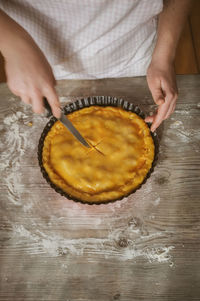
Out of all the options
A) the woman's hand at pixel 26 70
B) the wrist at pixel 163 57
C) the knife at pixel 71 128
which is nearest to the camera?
the woman's hand at pixel 26 70

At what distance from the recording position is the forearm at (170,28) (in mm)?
1208

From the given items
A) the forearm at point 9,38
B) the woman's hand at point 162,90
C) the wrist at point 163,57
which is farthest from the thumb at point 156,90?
the forearm at point 9,38

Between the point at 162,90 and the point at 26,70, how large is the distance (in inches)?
21.1

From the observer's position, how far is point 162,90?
1.13 m

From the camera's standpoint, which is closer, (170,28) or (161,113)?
(161,113)

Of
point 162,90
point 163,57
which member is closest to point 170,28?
point 163,57

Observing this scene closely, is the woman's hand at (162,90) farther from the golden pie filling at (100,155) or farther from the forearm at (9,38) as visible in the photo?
A: the forearm at (9,38)

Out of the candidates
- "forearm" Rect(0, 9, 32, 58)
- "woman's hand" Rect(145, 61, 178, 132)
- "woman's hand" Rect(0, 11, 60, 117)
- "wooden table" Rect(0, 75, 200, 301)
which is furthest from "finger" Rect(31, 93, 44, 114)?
"woman's hand" Rect(145, 61, 178, 132)

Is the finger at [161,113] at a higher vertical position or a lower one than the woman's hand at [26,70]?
lower

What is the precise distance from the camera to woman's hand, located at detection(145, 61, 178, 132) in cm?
108

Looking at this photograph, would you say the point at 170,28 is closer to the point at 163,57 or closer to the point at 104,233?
the point at 163,57

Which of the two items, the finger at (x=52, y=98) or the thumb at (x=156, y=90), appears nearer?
the finger at (x=52, y=98)

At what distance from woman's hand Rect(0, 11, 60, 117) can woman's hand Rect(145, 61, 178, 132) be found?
1.28ft

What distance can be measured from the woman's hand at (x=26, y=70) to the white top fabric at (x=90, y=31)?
0.68 ft
